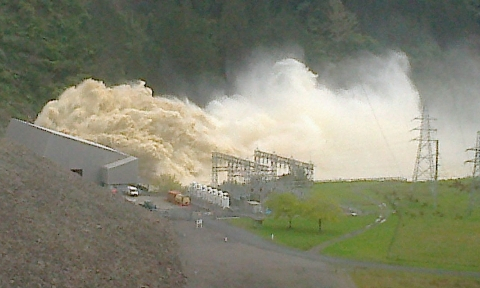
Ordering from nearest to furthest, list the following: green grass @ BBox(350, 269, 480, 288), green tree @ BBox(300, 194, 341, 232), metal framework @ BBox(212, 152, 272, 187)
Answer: green grass @ BBox(350, 269, 480, 288) < green tree @ BBox(300, 194, 341, 232) < metal framework @ BBox(212, 152, 272, 187)

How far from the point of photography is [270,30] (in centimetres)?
4766

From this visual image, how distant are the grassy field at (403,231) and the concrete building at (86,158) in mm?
5365

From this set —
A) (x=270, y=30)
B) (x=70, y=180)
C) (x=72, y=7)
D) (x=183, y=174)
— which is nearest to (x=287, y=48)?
(x=270, y=30)

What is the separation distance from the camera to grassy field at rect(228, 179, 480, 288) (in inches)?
557

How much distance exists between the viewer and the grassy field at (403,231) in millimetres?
14141

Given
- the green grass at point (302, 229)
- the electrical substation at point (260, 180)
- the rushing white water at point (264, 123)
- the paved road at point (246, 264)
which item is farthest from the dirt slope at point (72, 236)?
the rushing white water at point (264, 123)

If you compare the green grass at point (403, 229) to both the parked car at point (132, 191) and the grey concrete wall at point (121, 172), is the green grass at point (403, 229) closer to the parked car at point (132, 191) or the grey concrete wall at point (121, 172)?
the parked car at point (132, 191)

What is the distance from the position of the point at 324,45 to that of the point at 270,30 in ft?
12.9

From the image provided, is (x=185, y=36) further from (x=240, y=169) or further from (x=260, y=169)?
(x=260, y=169)

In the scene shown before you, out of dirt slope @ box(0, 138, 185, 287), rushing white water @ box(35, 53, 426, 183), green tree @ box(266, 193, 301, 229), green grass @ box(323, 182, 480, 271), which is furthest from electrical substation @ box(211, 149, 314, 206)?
dirt slope @ box(0, 138, 185, 287)

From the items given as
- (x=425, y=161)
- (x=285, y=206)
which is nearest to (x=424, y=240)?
(x=285, y=206)

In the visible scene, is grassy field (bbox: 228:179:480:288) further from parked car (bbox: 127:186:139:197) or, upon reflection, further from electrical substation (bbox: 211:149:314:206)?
parked car (bbox: 127:186:139:197)

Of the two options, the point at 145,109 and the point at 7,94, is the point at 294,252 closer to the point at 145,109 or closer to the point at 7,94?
the point at 145,109

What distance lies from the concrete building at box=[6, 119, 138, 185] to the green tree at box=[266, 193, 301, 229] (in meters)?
5.91
